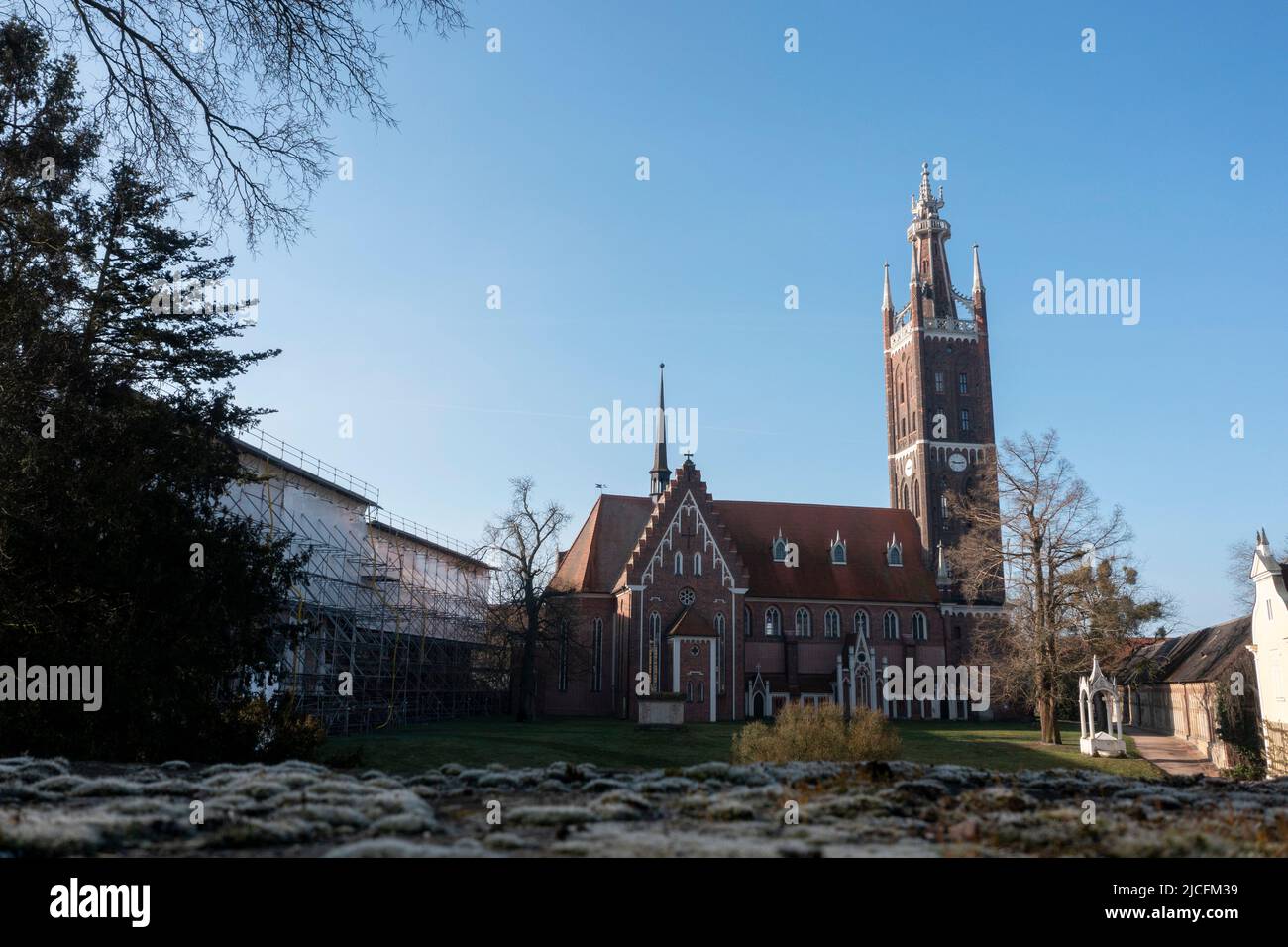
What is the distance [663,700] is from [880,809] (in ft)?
123

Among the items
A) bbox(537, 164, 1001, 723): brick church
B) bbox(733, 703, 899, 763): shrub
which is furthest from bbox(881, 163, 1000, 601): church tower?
bbox(733, 703, 899, 763): shrub

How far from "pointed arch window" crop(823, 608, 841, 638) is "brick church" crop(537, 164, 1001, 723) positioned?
100 millimetres

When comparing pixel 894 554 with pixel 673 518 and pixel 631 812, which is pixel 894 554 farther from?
pixel 631 812

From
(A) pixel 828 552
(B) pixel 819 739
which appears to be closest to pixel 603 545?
(A) pixel 828 552

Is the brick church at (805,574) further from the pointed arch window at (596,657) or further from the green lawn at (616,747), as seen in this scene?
the green lawn at (616,747)

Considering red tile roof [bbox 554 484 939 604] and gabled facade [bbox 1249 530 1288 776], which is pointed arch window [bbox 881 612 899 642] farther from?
gabled facade [bbox 1249 530 1288 776]

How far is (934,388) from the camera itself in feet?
231

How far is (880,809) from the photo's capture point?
7.60 metres

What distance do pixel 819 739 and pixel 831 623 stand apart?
38556 millimetres

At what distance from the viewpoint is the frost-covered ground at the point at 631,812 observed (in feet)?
20.0

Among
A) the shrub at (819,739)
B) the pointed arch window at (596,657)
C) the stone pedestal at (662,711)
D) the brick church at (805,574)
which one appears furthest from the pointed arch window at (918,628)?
the shrub at (819,739)

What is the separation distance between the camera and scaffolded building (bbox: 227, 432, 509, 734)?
38719mm
